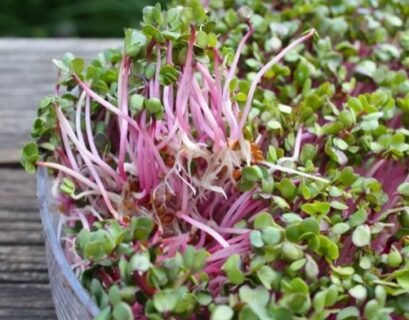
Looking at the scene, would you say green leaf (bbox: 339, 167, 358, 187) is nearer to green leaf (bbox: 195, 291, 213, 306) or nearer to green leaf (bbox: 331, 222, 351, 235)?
green leaf (bbox: 331, 222, 351, 235)

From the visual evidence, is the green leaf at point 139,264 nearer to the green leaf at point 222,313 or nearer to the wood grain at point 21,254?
the green leaf at point 222,313

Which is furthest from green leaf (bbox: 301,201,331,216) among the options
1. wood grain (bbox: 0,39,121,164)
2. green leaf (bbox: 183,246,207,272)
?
wood grain (bbox: 0,39,121,164)

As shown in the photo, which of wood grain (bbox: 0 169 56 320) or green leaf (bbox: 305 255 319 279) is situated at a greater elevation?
green leaf (bbox: 305 255 319 279)

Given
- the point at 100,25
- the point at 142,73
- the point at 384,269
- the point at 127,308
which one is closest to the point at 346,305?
the point at 384,269

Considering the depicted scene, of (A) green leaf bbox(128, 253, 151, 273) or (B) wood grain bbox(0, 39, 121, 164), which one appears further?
(B) wood grain bbox(0, 39, 121, 164)

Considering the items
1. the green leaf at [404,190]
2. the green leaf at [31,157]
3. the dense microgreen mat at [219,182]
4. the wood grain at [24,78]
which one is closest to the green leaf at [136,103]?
the dense microgreen mat at [219,182]

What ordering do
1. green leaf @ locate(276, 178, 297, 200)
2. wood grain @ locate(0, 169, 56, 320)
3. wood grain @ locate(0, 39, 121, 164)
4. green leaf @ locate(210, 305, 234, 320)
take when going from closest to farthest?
green leaf @ locate(210, 305, 234, 320)
green leaf @ locate(276, 178, 297, 200)
wood grain @ locate(0, 169, 56, 320)
wood grain @ locate(0, 39, 121, 164)

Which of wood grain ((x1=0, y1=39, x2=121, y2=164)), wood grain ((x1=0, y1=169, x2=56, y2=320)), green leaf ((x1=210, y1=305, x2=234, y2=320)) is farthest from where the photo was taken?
wood grain ((x1=0, y1=39, x2=121, y2=164))
